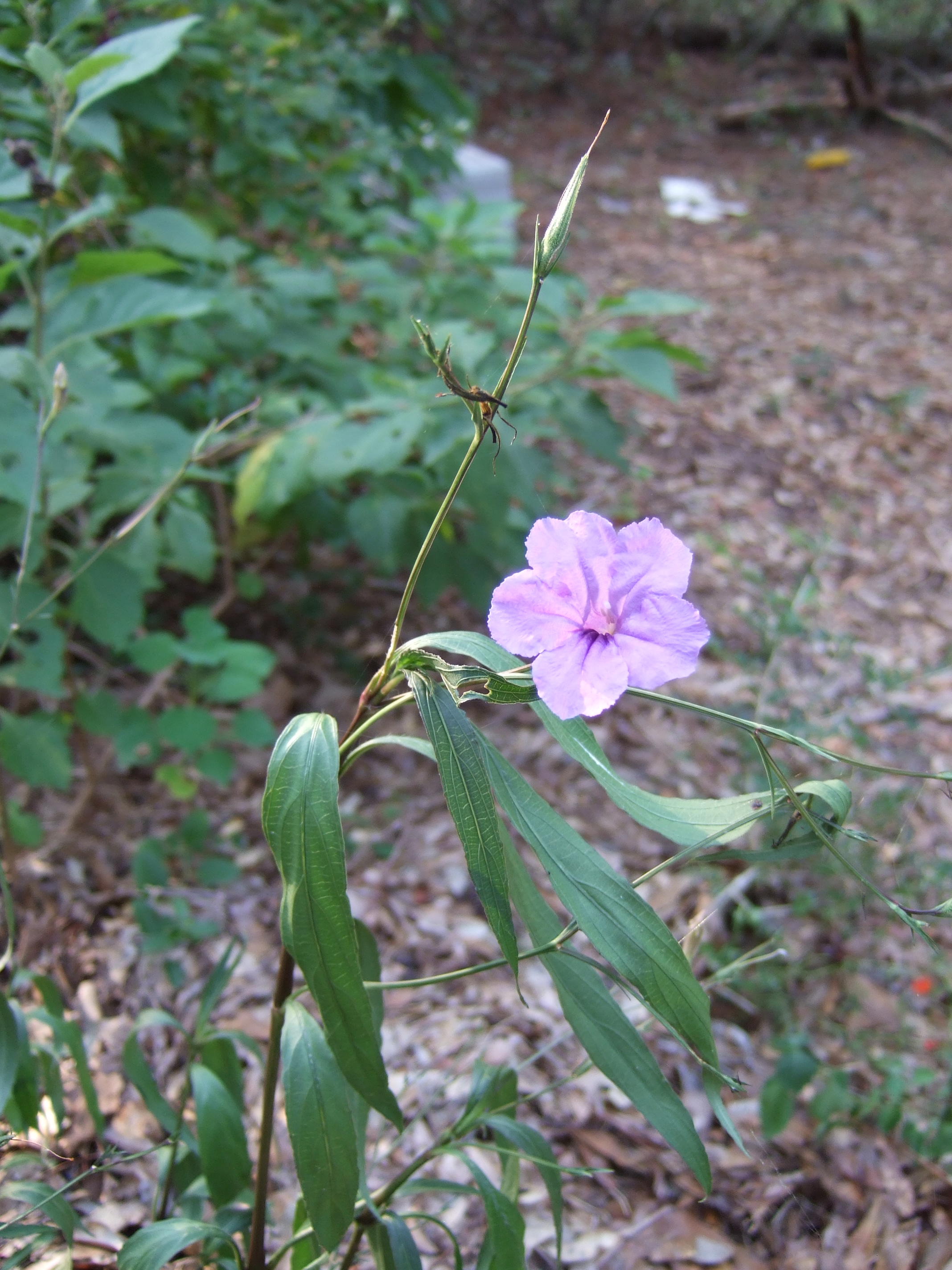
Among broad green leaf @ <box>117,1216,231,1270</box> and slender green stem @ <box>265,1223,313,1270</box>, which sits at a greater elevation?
broad green leaf @ <box>117,1216,231,1270</box>

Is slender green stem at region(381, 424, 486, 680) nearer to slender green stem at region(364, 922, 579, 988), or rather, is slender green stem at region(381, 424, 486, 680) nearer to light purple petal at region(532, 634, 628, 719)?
light purple petal at region(532, 634, 628, 719)

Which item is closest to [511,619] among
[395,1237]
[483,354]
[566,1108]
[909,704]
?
[395,1237]

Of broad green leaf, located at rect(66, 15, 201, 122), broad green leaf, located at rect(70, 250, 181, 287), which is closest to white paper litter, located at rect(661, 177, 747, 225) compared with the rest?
broad green leaf, located at rect(66, 15, 201, 122)

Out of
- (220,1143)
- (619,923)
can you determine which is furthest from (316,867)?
(220,1143)

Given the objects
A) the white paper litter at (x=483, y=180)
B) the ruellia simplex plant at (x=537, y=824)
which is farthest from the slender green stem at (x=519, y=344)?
the white paper litter at (x=483, y=180)

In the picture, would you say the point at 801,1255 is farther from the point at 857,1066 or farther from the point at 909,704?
the point at 909,704

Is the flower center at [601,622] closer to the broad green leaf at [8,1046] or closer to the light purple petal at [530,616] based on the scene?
the light purple petal at [530,616]
